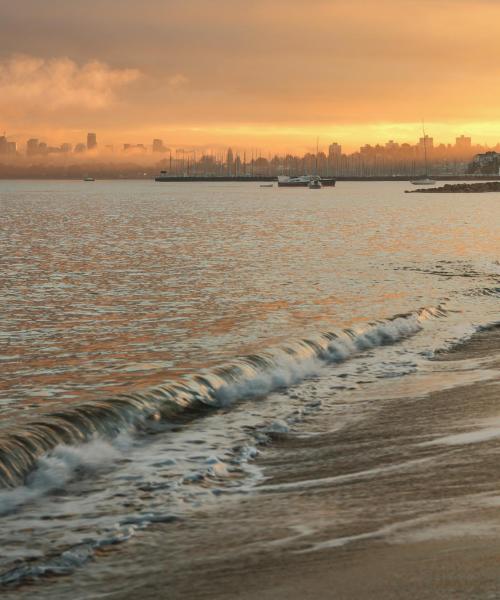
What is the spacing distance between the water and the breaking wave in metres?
0.04

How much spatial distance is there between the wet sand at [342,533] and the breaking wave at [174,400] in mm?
2506

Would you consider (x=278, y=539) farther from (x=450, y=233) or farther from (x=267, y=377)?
(x=450, y=233)

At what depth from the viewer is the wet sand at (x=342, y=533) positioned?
6539 mm

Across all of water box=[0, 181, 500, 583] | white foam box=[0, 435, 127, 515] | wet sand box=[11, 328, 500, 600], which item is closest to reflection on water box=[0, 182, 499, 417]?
water box=[0, 181, 500, 583]

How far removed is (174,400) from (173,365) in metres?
2.81

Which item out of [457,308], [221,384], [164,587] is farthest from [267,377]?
[457,308]

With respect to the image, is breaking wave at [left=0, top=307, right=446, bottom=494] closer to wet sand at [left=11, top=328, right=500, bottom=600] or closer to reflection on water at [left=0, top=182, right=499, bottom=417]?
reflection on water at [left=0, top=182, right=499, bottom=417]

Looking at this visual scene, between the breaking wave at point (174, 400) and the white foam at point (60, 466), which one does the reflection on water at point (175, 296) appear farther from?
the white foam at point (60, 466)

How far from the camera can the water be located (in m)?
9.12

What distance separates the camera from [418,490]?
876 centimetres

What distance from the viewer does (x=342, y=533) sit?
766 centimetres

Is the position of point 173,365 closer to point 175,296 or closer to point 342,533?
point 342,533

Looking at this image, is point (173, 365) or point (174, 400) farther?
point (173, 365)

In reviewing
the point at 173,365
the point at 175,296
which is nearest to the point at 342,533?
the point at 173,365
